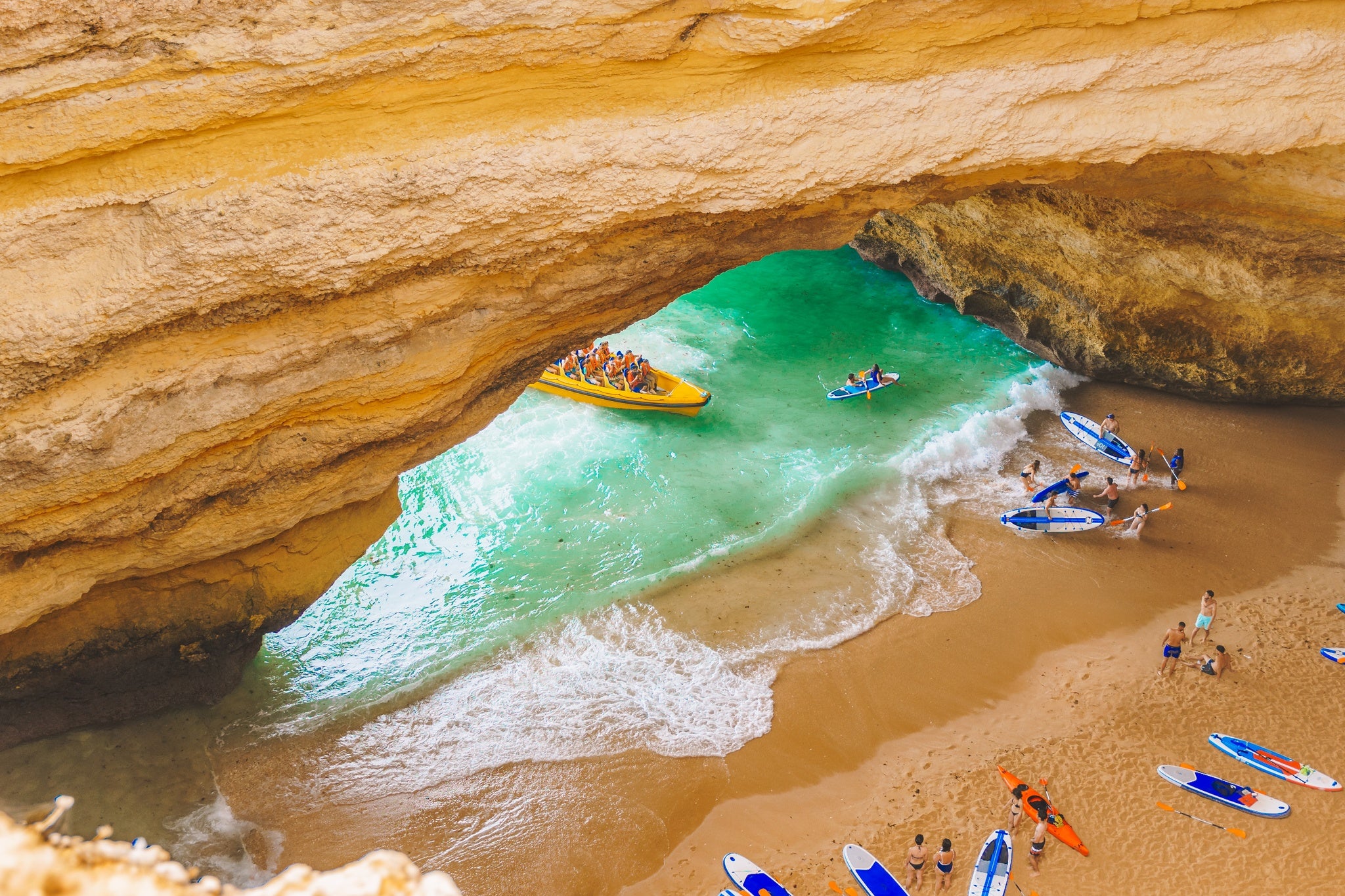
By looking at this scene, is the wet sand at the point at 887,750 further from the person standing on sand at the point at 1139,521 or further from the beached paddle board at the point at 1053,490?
the beached paddle board at the point at 1053,490

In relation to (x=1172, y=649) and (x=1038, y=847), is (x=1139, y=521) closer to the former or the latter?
(x=1172, y=649)

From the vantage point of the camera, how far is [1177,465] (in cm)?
1320

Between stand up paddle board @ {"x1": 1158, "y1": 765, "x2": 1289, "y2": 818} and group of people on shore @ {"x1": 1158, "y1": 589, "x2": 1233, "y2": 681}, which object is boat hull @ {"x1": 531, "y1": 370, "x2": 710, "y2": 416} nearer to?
group of people on shore @ {"x1": 1158, "y1": 589, "x2": 1233, "y2": 681}

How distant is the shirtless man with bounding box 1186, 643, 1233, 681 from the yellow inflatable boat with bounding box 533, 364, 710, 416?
8.23 m

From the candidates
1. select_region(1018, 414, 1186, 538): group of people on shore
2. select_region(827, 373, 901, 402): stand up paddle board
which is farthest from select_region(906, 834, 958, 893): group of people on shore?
select_region(827, 373, 901, 402): stand up paddle board

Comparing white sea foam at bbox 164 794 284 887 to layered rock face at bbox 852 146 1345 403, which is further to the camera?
layered rock face at bbox 852 146 1345 403

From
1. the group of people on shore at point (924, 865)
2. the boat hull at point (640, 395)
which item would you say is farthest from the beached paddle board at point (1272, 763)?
the boat hull at point (640, 395)

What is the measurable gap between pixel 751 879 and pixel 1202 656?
19.2 feet

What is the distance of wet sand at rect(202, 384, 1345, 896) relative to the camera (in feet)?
27.2

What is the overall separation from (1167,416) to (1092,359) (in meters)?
1.54

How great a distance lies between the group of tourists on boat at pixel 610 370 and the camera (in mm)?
15539

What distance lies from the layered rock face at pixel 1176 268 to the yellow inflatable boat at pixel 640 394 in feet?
17.9

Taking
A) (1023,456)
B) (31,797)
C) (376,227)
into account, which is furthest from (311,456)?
(1023,456)

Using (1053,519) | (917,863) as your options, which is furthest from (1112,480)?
(917,863)
